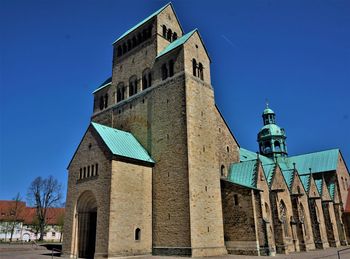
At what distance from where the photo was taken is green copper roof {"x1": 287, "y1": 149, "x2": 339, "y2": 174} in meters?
50.8

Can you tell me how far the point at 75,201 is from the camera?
30281 mm

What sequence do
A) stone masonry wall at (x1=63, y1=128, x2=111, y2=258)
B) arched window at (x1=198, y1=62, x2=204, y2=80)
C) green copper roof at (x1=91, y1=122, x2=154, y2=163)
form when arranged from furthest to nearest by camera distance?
arched window at (x1=198, y1=62, x2=204, y2=80), green copper roof at (x1=91, y1=122, x2=154, y2=163), stone masonry wall at (x1=63, y1=128, x2=111, y2=258)

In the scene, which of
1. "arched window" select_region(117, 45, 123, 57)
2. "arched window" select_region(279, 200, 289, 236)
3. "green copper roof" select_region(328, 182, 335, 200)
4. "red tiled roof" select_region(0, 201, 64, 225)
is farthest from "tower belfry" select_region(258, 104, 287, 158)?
"red tiled roof" select_region(0, 201, 64, 225)

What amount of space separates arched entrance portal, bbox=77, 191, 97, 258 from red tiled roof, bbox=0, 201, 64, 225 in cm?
5200

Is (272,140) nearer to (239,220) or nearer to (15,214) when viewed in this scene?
(239,220)

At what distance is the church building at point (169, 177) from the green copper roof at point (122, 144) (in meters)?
0.15

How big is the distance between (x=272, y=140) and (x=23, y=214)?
63.5 meters

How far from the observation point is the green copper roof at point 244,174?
3112 centimetres

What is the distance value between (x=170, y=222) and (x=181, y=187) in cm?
325

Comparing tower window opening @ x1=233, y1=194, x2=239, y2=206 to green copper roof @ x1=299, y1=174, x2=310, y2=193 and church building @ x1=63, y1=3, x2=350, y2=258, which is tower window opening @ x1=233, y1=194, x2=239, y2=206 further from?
green copper roof @ x1=299, y1=174, x2=310, y2=193

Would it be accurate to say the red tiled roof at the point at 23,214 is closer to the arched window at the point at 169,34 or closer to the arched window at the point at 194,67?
the arched window at the point at 169,34

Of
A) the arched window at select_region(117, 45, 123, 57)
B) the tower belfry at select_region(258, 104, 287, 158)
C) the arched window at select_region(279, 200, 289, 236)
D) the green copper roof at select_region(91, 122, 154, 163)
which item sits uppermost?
the arched window at select_region(117, 45, 123, 57)

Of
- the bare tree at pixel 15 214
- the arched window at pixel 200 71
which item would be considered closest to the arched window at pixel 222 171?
the arched window at pixel 200 71

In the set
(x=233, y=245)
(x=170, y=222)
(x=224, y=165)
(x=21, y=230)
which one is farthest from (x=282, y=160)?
(x=21, y=230)
